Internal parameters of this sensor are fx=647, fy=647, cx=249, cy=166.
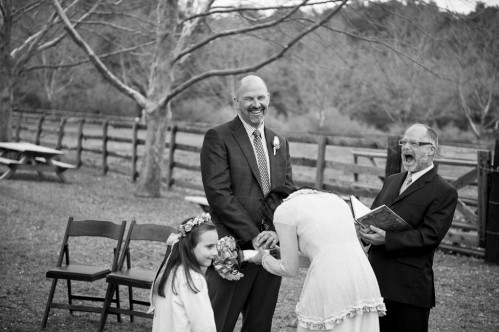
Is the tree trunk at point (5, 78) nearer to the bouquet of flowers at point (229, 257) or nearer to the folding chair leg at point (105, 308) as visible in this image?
the folding chair leg at point (105, 308)

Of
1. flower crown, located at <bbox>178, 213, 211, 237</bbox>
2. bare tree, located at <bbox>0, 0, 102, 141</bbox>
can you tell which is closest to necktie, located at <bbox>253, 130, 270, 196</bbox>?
flower crown, located at <bbox>178, 213, 211, 237</bbox>

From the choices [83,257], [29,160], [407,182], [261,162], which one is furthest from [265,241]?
[29,160]

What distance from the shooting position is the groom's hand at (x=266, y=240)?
4.12 m

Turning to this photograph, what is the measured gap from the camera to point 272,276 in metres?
4.51

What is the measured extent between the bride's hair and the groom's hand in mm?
219

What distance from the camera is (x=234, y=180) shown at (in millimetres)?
4516

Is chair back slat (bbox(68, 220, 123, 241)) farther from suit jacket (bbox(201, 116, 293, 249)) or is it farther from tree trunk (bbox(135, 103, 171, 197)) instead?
tree trunk (bbox(135, 103, 171, 197))

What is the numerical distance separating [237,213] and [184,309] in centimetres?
85

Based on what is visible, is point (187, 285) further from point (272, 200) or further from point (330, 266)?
point (272, 200)

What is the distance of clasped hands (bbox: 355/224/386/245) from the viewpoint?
4.20 m

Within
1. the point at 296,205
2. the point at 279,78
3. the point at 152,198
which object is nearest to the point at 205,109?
the point at 279,78

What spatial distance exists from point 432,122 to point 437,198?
32.6m

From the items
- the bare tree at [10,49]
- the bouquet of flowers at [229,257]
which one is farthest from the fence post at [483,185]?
the bare tree at [10,49]

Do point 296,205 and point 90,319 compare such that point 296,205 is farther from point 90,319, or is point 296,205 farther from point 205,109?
point 205,109
